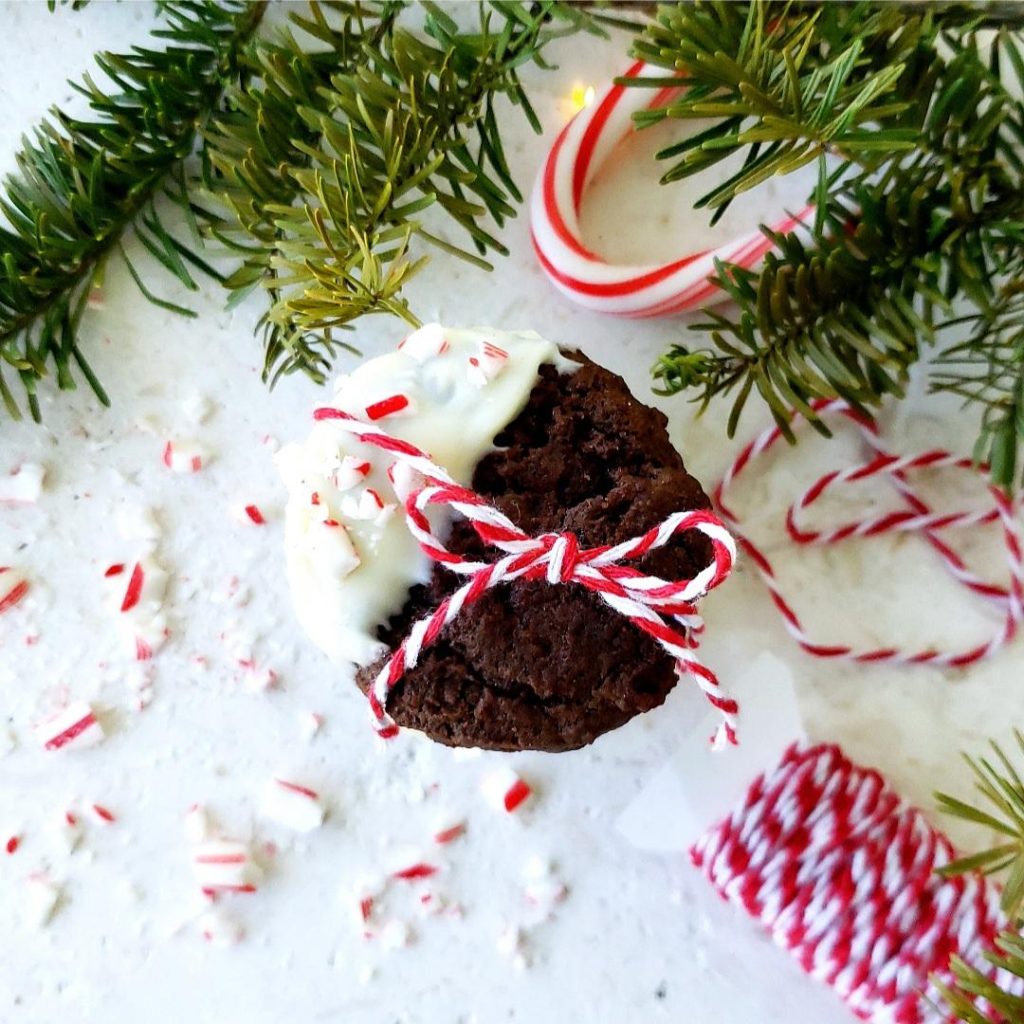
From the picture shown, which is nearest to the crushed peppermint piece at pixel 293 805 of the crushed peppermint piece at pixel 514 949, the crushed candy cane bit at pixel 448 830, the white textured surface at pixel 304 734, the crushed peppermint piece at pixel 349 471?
the white textured surface at pixel 304 734

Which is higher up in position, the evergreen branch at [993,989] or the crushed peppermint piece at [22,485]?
the crushed peppermint piece at [22,485]

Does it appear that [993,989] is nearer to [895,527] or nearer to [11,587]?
[895,527]

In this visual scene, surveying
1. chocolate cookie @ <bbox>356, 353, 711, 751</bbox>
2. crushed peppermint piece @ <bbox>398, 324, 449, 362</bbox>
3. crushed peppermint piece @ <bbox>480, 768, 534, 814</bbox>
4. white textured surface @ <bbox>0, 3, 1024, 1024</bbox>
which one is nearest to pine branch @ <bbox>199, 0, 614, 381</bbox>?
crushed peppermint piece @ <bbox>398, 324, 449, 362</bbox>

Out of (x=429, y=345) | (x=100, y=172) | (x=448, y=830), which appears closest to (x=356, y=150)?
(x=429, y=345)

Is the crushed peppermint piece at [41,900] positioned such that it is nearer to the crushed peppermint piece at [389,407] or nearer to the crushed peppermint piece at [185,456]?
the crushed peppermint piece at [185,456]

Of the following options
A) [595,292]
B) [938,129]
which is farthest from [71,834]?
[938,129]

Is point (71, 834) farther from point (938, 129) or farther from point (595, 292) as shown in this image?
point (938, 129)

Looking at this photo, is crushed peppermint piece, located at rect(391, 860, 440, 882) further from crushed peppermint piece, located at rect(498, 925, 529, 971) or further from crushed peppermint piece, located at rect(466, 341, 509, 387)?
crushed peppermint piece, located at rect(466, 341, 509, 387)
